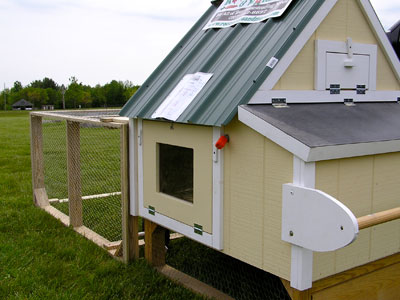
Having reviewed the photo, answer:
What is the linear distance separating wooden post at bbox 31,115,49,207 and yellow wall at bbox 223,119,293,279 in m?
3.54

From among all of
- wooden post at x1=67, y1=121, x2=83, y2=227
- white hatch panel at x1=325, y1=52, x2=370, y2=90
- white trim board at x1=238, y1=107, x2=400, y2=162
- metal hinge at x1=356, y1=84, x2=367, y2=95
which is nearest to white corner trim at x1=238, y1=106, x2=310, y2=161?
white trim board at x1=238, y1=107, x2=400, y2=162

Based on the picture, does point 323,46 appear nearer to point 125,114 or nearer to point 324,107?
point 324,107

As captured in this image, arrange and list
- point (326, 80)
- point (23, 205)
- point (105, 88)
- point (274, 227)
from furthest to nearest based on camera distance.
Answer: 1. point (105, 88)
2. point (23, 205)
3. point (326, 80)
4. point (274, 227)

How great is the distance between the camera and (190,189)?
3.33 meters

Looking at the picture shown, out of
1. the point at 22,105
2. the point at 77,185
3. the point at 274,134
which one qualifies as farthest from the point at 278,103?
the point at 22,105

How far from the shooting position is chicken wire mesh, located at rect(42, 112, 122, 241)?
5012 millimetres

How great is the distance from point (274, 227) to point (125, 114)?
1.68 metres

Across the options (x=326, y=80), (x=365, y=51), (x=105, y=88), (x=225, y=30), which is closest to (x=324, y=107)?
(x=326, y=80)

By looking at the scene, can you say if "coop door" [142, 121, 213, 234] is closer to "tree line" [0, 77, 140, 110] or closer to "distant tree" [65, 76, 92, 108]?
"tree line" [0, 77, 140, 110]

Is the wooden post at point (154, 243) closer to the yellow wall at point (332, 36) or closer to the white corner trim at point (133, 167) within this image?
the white corner trim at point (133, 167)

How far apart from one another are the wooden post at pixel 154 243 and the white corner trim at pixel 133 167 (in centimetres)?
16

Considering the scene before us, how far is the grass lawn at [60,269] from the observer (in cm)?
339

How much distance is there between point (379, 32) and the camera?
3096mm

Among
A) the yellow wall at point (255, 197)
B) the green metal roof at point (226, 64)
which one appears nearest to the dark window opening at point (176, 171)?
the green metal roof at point (226, 64)
